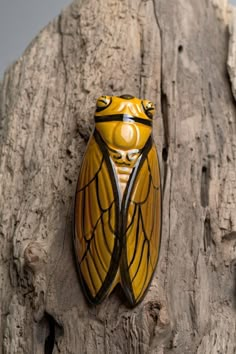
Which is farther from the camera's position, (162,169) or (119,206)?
(162,169)

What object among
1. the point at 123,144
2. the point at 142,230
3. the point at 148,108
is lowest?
the point at 142,230

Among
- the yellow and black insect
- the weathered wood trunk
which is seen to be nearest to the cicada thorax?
the yellow and black insect

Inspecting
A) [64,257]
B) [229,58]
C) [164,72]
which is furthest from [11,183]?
[229,58]

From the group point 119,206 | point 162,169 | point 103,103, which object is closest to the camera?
point 119,206

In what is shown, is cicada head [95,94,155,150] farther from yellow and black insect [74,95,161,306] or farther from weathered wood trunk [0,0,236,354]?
weathered wood trunk [0,0,236,354]

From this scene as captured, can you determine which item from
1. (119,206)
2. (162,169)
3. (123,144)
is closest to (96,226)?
(119,206)

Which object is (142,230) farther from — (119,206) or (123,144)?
(123,144)

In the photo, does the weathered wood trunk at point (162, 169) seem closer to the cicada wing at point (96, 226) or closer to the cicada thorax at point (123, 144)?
the cicada wing at point (96, 226)
